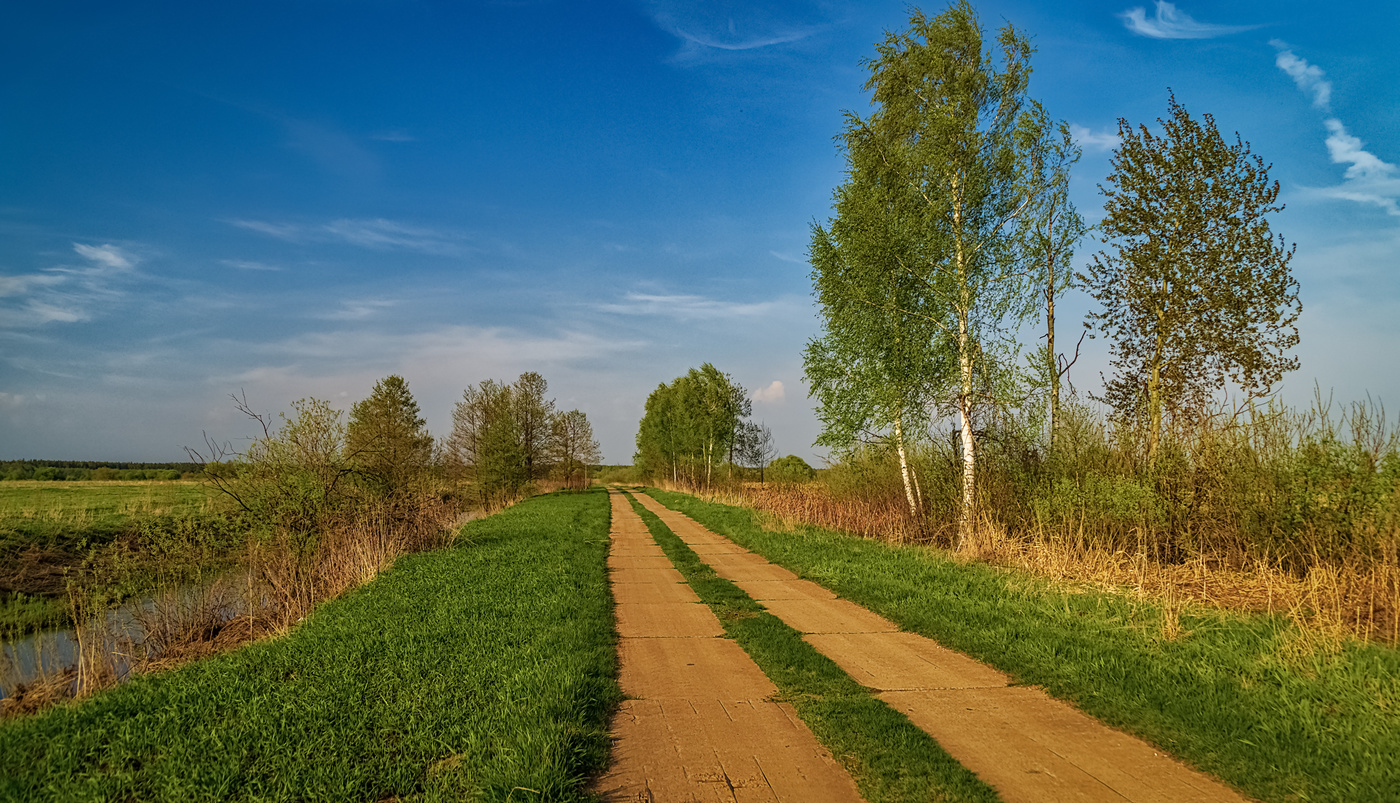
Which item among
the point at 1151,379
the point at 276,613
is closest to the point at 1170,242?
the point at 1151,379

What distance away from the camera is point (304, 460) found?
46.4 ft

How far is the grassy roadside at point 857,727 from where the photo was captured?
13.0 ft

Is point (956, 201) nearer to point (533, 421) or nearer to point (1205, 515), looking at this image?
point (1205, 515)

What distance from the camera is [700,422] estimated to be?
4944 cm

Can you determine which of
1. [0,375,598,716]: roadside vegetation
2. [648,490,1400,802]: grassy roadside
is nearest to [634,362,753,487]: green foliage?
[0,375,598,716]: roadside vegetation

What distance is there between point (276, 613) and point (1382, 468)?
1552cm

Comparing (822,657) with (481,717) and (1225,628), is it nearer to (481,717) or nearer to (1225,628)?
(481,717)

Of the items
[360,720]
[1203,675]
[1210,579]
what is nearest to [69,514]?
[360,720]

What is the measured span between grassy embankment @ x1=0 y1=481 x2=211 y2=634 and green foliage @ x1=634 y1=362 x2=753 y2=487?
99.8 ft

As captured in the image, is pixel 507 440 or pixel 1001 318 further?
pixel 507 440

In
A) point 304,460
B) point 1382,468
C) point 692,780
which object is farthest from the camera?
point 304,460

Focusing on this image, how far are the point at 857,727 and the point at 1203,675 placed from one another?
327cm

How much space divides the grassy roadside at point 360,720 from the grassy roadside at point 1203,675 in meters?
3.93

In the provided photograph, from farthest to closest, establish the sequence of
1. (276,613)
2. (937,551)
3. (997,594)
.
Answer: (937,551) → (276,613) → (997,594)
